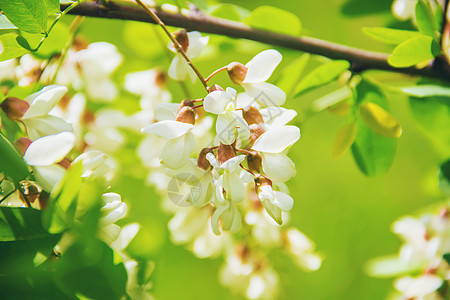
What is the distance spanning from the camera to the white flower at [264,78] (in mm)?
363

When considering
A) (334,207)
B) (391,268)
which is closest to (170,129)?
(391,268)

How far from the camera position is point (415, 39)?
0.44 metres

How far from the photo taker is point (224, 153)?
13.4 inches

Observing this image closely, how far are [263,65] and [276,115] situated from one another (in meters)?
0.05

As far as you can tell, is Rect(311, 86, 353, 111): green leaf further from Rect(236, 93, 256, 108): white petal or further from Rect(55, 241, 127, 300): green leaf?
Rect(55, 241, 127, 300): green leaf

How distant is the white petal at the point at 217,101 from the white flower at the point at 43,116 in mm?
124

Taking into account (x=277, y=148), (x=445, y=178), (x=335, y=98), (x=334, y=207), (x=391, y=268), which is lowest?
(x=334, y=207)

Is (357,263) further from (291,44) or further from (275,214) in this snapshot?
(275,214)

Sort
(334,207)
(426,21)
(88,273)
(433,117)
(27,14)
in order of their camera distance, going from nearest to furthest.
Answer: (88,273)
(27,14)
(426,21)
(433,117)
(334,207)

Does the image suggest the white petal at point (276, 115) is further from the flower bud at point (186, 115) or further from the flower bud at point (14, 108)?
the flower bud at point (14, 108)

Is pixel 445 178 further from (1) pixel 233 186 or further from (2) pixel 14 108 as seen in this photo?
(2) pixel 14 108

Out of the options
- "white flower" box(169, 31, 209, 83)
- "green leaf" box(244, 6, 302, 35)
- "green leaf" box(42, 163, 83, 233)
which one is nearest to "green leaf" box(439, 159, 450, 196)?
"green leaf" box(244, 6, 302, 35)

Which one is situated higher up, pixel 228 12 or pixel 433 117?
pixel 228 12

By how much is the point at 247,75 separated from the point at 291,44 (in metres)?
0.18
